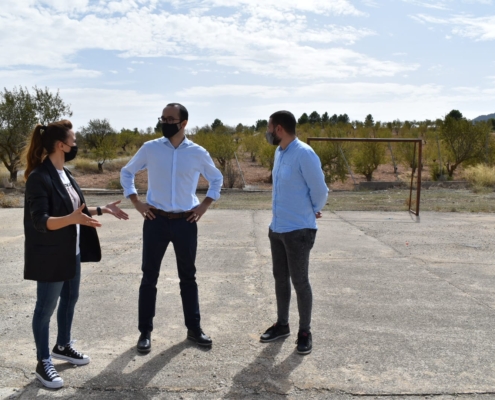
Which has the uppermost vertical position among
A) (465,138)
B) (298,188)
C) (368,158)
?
(465,138)

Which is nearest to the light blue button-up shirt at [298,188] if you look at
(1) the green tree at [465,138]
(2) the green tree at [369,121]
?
(1) the green tree at [465,138]

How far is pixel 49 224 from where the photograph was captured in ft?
11.3

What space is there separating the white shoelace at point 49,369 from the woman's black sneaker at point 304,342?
174 cm

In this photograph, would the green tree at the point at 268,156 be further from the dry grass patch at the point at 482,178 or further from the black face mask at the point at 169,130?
the black face mask at the point at 169,130

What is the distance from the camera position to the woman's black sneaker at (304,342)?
416 cm

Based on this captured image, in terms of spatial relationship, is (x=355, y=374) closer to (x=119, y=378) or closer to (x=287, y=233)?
(x=287, y=233)

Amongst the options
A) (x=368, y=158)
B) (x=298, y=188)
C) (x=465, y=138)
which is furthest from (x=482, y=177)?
(x=298, y=188)

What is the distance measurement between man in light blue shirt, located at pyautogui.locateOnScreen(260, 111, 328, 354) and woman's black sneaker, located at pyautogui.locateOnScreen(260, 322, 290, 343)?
0.90 feet

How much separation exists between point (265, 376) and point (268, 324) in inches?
43.4

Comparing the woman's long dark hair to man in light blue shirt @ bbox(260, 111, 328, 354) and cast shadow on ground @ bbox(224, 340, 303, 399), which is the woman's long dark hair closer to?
man in light blue shirt @ bbox(260, 111, 328, 354)

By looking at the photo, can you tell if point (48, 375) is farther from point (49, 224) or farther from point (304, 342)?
point (304, 342)

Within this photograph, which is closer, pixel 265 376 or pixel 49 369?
pixel 49 369

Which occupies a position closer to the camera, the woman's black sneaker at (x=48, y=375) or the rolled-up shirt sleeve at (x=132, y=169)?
the woman's black sneaker at (x=48, y=375)

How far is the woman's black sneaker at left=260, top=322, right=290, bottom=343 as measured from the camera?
14.5ft
